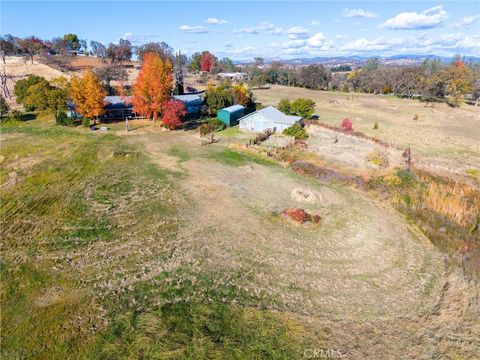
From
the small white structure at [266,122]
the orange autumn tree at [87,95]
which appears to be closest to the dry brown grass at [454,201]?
the small white structure at [266,122]

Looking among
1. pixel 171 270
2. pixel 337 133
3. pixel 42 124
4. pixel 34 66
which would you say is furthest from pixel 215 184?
pixel 34 66

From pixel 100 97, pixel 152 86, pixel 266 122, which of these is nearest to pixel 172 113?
pixel 152 86

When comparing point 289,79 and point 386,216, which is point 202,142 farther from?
point 289,79

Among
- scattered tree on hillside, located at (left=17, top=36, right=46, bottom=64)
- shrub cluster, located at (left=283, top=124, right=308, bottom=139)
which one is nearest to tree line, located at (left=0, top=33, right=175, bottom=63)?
scattered tree on hillside, located at (left=17, top=36, right=46, bottom=64)

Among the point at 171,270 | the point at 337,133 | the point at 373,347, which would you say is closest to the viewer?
the point at 373,347

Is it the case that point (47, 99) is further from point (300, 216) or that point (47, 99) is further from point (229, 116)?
point (300, 216)

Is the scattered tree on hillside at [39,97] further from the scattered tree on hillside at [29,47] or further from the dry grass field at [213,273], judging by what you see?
the scattered tree on hillside at [29,47]
